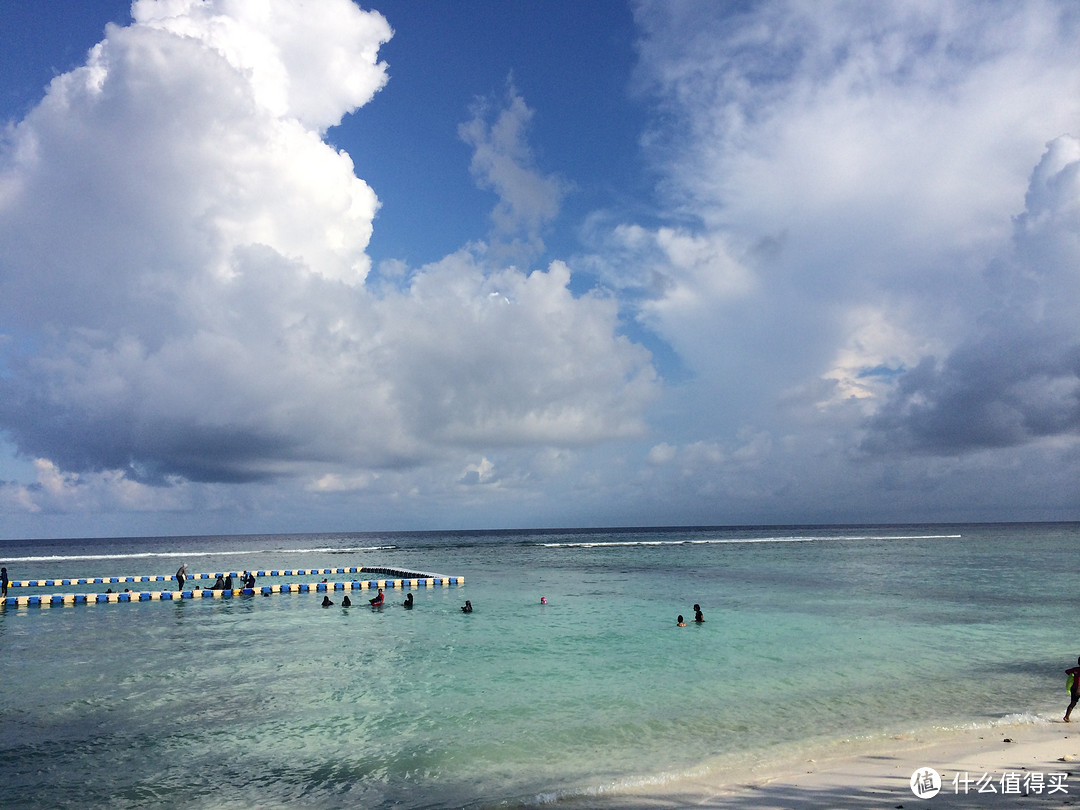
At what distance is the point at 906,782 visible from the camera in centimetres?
1220

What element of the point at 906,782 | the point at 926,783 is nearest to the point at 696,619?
the point at 906,782

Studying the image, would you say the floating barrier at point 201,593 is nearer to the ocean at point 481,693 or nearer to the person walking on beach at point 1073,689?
the ocean at point 481,693

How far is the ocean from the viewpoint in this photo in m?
13.7

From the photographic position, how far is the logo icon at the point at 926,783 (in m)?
11.5

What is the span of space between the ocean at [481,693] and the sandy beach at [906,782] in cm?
75

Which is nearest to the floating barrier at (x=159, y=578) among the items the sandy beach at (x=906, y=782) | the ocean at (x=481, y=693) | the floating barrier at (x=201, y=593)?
the floating barrier at (x=201, y=593)

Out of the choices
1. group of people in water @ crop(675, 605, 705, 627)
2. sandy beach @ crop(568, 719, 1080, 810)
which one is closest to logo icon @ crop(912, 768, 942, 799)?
sandy beach @ crop(568, 719, 1080, 810)

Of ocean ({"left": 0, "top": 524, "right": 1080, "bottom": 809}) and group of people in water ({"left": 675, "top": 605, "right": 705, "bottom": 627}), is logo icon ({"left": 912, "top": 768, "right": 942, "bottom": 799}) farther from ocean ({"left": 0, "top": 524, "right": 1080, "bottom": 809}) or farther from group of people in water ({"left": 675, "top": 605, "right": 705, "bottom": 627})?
group of people in water ({"left": 675, "top": 605, "right": 705, "bottom": 627})

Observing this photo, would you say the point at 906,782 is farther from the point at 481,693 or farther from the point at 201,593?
the point at 201,593

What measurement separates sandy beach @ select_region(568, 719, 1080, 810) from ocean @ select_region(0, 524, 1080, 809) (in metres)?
0.75

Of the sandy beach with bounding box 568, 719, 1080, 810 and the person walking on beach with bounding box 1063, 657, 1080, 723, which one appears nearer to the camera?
the sandy beach with bounding box 568, 719, 1080, 810

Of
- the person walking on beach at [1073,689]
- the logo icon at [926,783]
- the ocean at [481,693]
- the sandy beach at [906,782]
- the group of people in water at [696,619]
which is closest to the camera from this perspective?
the sandy beach at [906,782]

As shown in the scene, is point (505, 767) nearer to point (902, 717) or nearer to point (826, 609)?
point (902, 717)

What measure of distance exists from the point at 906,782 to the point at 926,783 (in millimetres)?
343
